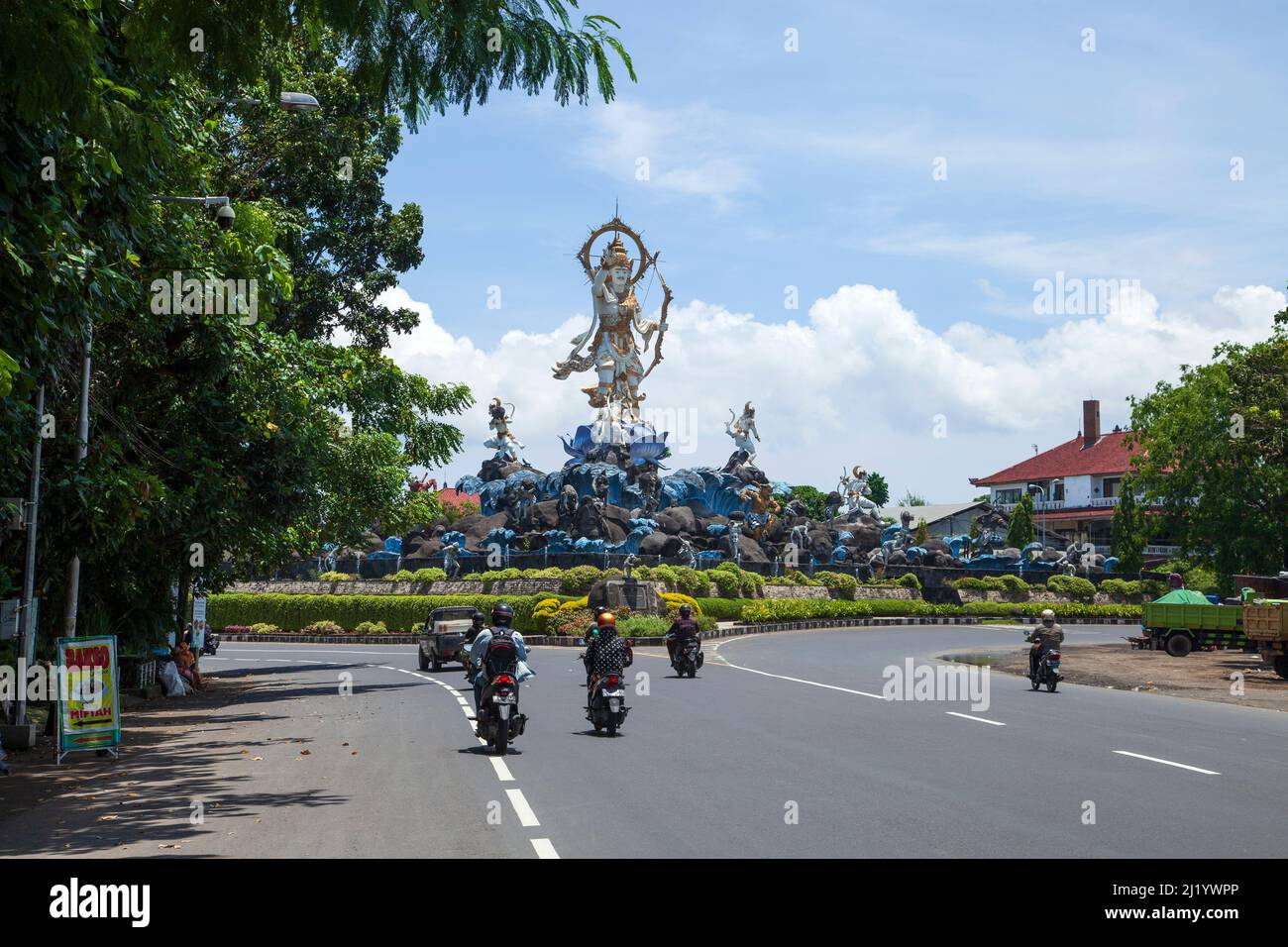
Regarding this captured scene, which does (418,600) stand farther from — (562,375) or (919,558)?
(919,558)

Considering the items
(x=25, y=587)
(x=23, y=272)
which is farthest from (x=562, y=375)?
(x=23, y=272)

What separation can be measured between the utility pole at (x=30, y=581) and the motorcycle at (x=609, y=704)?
23.7ft

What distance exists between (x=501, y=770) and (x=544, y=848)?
4405mm

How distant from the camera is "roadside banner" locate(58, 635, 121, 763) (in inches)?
557

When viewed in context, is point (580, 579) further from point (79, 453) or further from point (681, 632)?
point (79, 453)

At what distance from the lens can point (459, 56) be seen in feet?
27.5

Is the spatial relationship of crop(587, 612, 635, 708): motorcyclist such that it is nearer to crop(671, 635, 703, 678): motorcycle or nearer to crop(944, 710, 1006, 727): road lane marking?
crop(944, 710, 1006, 727): road lane marking

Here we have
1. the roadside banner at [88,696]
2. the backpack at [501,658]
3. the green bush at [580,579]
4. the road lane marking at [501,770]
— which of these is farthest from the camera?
the green bush at [580,579]

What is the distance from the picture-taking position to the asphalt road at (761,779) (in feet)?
28.3

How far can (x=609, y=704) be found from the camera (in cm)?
1568

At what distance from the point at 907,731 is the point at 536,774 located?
5.82 m

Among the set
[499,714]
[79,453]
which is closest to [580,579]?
[79,453]

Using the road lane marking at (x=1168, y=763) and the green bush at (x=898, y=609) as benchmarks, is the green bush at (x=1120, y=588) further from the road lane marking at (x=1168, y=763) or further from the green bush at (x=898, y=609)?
the road lane marking at (x=1168, y=763)

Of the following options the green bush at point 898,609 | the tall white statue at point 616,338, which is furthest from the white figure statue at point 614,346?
the green bush at point 898,609
